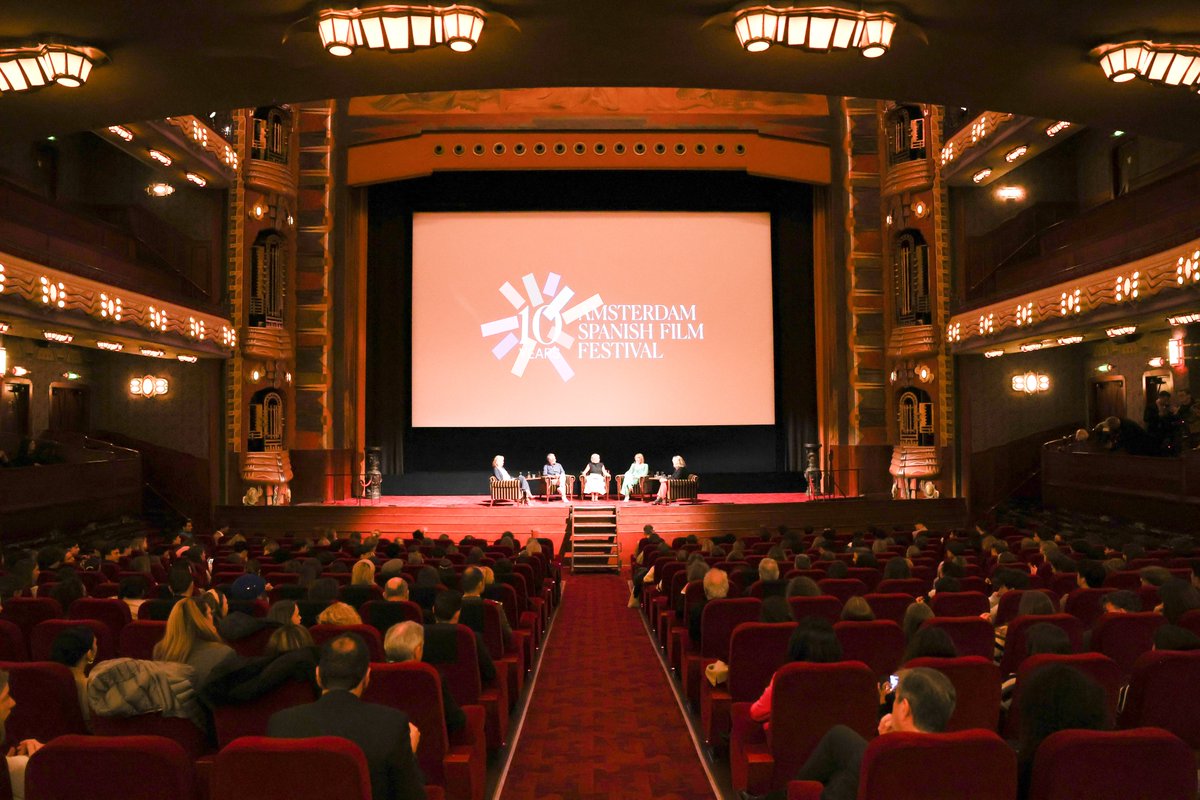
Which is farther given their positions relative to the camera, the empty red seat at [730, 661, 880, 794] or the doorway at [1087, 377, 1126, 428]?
the doorway at [1087, 377, 1126, 428]

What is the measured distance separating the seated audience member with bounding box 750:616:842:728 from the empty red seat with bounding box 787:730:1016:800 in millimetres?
A: 1142

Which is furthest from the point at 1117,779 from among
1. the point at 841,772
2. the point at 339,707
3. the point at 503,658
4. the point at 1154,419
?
the point at 1154,419

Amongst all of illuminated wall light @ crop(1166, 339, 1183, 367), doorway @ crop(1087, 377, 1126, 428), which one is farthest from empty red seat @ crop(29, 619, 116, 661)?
doorway @ crop(1087, 377, 1126, 428)

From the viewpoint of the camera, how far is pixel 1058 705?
2580 millimetres

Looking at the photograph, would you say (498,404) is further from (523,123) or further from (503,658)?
(503,658)

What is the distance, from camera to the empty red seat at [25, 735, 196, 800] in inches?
92.0

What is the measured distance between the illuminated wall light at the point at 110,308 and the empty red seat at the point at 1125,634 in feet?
40.2

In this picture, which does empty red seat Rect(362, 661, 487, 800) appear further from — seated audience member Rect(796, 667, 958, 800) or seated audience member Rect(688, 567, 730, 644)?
seated audience member Rect(688, 567, 730, 644)

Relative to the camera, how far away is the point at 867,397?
61.3 feet

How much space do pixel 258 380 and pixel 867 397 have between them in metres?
10.9

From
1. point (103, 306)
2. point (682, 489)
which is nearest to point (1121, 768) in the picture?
point (103, 306)

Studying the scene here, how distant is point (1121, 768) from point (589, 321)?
55.3ft

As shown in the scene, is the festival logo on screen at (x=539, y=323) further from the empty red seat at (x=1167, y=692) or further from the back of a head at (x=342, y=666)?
the back of a head at (x=342, y=666)

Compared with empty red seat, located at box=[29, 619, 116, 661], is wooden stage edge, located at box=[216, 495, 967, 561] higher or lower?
lower
